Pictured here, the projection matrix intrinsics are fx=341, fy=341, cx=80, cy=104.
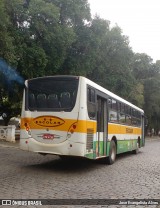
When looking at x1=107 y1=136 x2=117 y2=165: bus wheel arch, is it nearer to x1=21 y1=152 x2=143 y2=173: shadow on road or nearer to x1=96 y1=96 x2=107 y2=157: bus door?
x1=21 y1=152 x2=143 y2=173: shadow on road

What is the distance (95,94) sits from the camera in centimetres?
1248

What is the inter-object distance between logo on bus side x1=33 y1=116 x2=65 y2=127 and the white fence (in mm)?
12827

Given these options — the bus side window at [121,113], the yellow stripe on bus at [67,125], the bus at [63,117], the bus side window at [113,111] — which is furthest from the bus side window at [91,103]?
the bus side window at [121,113]

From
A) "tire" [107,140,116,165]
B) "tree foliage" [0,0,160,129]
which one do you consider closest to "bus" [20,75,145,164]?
"tire" [107,140,116,165]

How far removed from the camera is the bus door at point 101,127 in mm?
12784

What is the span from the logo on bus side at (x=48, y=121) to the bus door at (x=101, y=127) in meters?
1.98

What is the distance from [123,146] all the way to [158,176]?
542cm

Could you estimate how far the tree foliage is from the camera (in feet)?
65.9

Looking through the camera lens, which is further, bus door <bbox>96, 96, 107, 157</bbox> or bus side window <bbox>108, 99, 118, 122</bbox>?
bus side window <bbox>108, 99, 118, 122</bbox>

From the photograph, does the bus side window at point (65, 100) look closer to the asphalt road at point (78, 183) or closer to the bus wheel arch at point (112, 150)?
the asphalt road at point (78, 183)

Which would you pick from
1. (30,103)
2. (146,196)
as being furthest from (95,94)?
(146,196)

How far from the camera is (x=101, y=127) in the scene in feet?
43.5

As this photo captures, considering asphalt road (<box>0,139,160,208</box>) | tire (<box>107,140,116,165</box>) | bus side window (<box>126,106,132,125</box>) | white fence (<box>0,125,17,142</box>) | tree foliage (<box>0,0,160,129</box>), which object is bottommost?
asphalt road (<box>0,139,160,208</box>)

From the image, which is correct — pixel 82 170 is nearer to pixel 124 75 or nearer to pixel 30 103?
pixel 30 103
